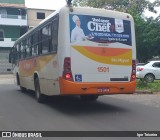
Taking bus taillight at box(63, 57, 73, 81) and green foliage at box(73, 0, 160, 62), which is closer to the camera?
bus taillight at box(63, 57, 73, 81)

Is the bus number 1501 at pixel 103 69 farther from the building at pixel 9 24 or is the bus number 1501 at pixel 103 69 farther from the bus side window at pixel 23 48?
the building at pixel 9 24

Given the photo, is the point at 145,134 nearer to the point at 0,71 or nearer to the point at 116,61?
the point at 116,61

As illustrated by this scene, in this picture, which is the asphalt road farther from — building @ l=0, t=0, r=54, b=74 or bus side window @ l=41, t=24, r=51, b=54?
building @ l=0, t=0, r=54, b=74

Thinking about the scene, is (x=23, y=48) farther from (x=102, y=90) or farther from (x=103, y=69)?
(x=102, y=90)

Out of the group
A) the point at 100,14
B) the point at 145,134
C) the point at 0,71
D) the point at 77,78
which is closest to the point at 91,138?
the point at 145,134

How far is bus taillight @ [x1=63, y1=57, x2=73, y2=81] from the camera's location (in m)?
10.5

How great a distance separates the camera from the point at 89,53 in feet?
35.6

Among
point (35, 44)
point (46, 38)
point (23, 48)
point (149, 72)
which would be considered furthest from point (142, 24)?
point (46, 38)

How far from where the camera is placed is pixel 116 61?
11234 millimetres

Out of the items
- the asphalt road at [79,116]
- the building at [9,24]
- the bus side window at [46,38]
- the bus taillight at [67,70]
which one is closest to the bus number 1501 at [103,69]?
the bus taillight at [67,70]

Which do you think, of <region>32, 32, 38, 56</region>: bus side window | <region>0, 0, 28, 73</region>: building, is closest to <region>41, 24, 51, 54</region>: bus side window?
<region>32, 32, 38, 56</region>: bus side window

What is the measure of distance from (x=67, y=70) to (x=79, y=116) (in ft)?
4.69

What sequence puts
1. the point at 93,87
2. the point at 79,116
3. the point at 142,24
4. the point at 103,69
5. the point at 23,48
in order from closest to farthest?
the point at 79,116 < the point at 93,87 < the point at 103,69 < the point at 23,48 < the point at 142,24

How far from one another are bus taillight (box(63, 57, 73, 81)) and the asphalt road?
117 cm
